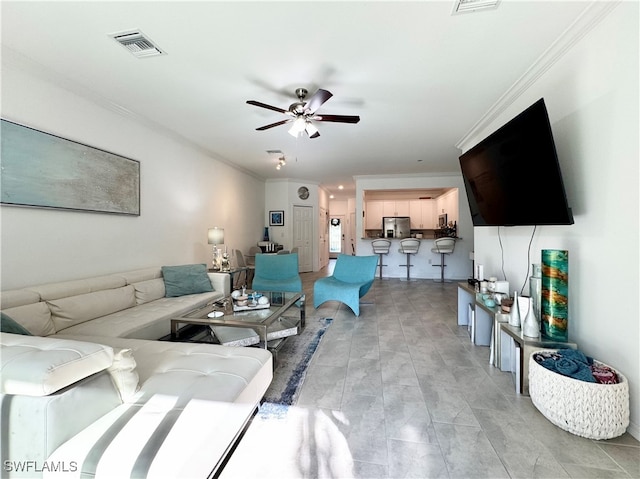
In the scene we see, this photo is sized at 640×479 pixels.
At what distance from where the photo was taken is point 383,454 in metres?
1.37

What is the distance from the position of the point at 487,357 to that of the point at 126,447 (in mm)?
2762

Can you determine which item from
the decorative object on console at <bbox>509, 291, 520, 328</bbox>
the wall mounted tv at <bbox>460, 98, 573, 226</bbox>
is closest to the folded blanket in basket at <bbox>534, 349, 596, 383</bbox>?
the decorative object on console at <bbox>509, 291, 520, 328</bbox>

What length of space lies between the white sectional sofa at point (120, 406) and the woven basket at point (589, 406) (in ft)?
5.76

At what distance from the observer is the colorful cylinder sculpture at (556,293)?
1.82 meters

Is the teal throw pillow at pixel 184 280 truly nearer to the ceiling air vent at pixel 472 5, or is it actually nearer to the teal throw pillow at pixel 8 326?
the teal throw pillow at pixel 8 326

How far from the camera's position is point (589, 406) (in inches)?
57.1

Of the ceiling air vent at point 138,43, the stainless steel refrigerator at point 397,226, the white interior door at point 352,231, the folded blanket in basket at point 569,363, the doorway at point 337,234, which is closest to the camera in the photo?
the folded blanket in basket at point 569,363

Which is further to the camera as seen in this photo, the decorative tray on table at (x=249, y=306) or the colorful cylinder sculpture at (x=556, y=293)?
the decorative tray on table at (x=249, y=306)

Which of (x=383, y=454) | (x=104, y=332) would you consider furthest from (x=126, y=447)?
(x=104, y=332)

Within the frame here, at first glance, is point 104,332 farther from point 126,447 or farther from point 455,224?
point 455,224

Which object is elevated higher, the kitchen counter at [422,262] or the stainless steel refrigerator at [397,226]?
the stainless steel refrigerator at [397,226]

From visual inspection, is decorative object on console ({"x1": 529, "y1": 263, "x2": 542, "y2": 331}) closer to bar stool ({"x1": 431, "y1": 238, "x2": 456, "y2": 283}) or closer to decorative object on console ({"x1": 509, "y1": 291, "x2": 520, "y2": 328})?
decorative object on console ({"x1": 509, "y1": 291, "x2": 520, "y2": 328})

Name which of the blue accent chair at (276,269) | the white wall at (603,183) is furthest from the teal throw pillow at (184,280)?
the white wall at (603,183)

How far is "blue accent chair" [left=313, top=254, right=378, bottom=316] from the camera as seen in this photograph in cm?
366
